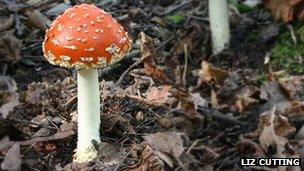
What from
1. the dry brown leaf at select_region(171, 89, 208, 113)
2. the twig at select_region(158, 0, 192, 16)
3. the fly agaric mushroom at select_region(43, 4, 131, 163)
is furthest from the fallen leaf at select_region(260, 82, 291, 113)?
the twig at select_region(158, 0, 192, 16)

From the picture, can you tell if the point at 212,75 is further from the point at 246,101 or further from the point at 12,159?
the point at 12,159

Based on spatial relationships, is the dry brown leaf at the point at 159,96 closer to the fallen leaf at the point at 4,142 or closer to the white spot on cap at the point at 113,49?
the white spot on cap at the point at 113,49

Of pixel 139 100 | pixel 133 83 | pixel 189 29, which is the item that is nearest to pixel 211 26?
pixel 189 29

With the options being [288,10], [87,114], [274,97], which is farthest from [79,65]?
[288,10]

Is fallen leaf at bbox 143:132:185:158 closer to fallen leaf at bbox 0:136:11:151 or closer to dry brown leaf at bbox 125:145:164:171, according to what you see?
dry brown leaf at bbox 125:145:164:171

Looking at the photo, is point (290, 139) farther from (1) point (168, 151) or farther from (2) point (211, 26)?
(2) point (211, 26)

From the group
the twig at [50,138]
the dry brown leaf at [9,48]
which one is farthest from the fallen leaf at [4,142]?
the dry brown leaf at [9,48]
